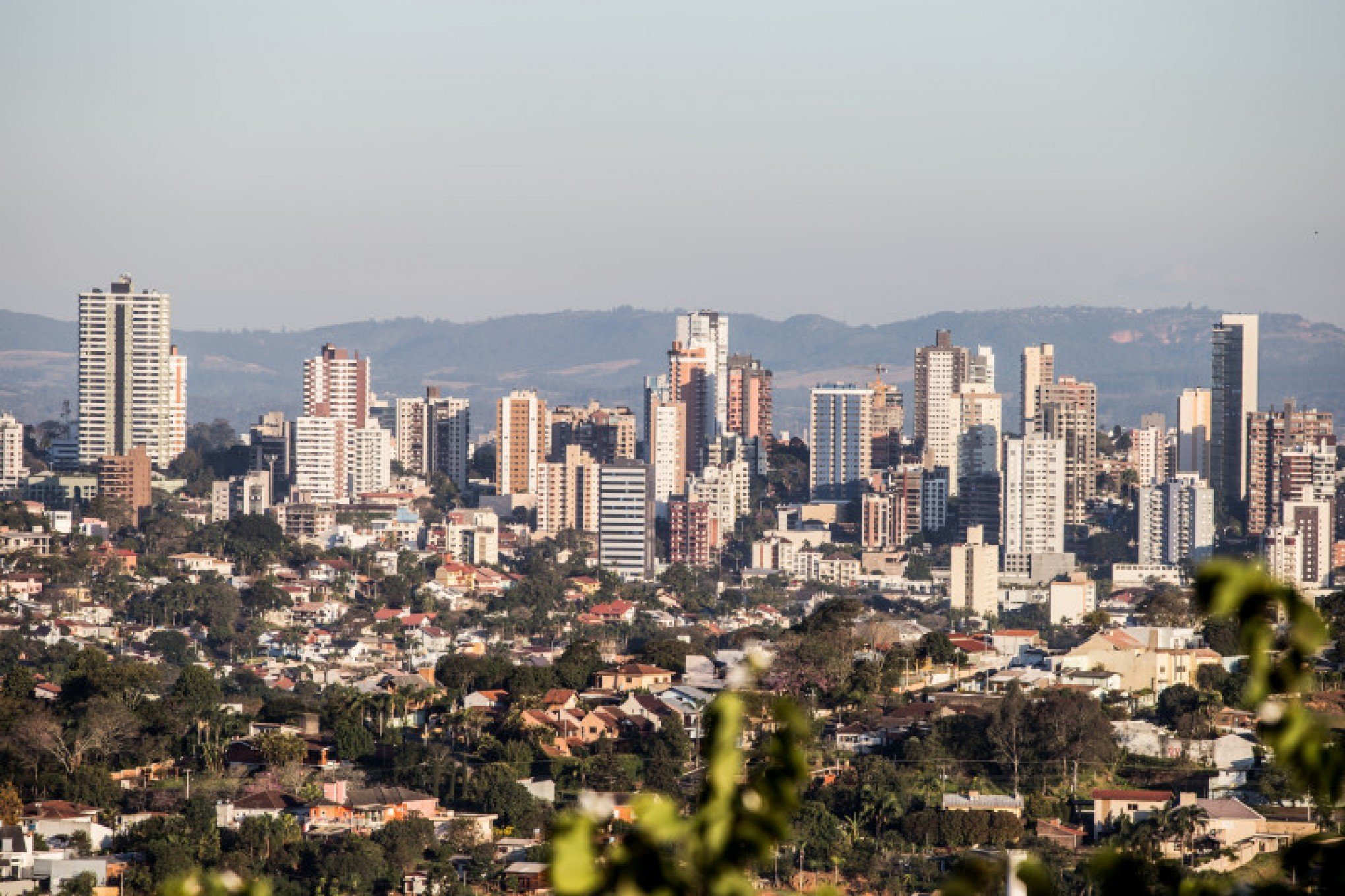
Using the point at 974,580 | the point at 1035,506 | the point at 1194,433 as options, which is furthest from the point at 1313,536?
the point at 1194,433

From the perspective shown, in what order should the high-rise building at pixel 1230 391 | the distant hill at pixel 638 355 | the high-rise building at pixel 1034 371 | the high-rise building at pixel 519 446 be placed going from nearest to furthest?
the high-rise building at pixel 519 446
the high-rise building at pixel 1230 391
the high-rise building at pixel 1034 371
the distant hill at pixel 638 355

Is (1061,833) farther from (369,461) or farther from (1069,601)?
(369,461)

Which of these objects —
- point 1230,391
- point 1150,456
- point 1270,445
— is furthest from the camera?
point 1230,391

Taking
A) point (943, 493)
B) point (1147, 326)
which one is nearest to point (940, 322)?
point (1147, 326)

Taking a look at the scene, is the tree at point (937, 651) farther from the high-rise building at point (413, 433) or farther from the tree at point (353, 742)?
the high-rise building at point (413, 433)

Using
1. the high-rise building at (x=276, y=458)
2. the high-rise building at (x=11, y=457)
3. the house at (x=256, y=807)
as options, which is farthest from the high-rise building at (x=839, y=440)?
the house at (x=256, y=807)

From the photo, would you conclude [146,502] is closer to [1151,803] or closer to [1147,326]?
[1151,803]

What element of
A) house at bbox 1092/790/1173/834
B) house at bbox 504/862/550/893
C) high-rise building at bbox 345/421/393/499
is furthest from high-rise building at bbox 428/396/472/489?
house at bbox 504/862/550/893

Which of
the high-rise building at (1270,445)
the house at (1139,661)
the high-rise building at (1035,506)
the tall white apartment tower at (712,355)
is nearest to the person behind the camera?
the house at (1139,661)
